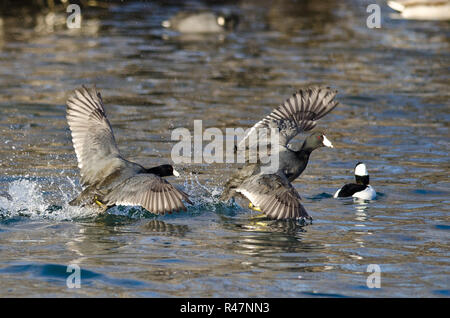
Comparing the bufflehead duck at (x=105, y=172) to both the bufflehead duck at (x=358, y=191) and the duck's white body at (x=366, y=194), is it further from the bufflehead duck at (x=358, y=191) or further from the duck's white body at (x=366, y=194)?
the duck's white body at (x=366, y=194)

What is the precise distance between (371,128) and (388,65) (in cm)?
508

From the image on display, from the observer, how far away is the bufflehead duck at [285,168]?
8648mm

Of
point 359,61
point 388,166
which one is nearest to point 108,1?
point 359,61

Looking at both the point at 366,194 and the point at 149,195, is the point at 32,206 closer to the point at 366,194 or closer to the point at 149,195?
the point at 149,195

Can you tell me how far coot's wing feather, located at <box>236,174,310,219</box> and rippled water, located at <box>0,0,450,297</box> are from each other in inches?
11.1

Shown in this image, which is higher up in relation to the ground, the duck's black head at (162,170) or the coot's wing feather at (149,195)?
the duck's black head at (162,170)

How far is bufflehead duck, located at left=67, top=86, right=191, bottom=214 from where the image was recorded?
8.40 m

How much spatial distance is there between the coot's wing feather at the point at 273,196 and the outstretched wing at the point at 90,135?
4.99ft

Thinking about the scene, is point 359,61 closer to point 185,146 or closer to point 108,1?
point 185,146

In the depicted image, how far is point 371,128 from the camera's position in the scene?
13953mm

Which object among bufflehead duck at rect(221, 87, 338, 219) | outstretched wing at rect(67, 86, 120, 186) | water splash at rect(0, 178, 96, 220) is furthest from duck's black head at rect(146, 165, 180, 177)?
water splash at rect(0, 178, 96, 220)

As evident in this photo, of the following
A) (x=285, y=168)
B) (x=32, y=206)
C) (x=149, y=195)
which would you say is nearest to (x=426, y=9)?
(x=285, y=168)

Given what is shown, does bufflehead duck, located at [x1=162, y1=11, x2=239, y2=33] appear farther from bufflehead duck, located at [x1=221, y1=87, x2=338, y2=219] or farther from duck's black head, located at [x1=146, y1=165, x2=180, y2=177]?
duck's black head, located at [x1=146, y1=165, x2=180, y2=177]

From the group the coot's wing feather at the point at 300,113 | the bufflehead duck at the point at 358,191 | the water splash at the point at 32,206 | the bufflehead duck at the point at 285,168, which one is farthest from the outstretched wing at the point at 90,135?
the bufflehead duck at the point at 358,191
